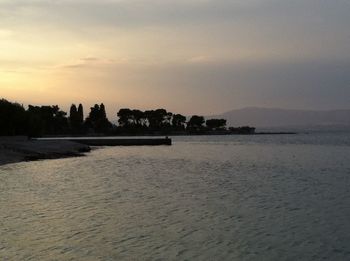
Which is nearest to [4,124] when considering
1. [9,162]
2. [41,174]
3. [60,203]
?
[9,162]

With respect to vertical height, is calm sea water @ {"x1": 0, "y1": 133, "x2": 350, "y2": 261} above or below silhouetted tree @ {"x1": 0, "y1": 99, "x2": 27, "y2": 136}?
below

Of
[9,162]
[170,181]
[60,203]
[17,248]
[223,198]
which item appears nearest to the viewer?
[17,248]

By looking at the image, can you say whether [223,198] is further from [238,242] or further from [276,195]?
[238,242]

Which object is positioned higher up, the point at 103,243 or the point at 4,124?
the point at 4,124

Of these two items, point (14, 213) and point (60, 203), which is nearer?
point (14, 213)

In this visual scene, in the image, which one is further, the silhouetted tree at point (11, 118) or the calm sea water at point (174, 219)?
the silhouetted tree at point (11, 118)

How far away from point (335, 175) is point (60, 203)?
98.5 feet

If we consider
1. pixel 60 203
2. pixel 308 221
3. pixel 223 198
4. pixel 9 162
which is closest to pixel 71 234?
pixel 60 203

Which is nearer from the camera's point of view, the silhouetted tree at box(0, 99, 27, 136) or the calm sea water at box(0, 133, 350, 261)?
the calm sea water at box(0, 133, 350, 261)

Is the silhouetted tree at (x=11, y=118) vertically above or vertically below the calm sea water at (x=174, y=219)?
above

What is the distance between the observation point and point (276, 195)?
1332 inches

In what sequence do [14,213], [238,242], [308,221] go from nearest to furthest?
[238,242] → [308,221] → [14,213]

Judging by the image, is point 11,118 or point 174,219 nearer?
point 174,219

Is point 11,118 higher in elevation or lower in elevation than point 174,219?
higher
